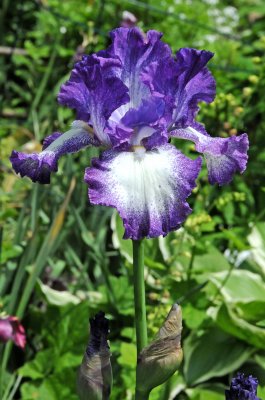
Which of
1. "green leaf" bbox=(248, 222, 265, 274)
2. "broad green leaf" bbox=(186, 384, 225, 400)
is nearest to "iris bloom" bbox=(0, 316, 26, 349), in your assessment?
"broad green leaf" bbox=(186, 384, 225, 400)

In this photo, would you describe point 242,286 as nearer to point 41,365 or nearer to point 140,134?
point 41,365

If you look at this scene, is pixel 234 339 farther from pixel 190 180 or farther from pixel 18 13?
pixel 18 13

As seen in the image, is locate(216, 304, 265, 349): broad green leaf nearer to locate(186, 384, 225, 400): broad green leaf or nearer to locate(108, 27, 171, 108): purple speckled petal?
locate(186, 384, 225, 400): broad green leaf

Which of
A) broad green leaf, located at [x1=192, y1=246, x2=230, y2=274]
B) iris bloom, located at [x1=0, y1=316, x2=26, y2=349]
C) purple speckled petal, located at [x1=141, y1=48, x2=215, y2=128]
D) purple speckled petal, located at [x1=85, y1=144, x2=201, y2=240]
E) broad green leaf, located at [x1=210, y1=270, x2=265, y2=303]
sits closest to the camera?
purple speckled petal, located at [x1=85, y1=144, x2=201, y2=240]

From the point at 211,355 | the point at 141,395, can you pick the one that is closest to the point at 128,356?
the point at 211,355

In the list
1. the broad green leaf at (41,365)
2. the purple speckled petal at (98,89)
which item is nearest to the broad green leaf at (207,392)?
the broad green leaf at (41,365)

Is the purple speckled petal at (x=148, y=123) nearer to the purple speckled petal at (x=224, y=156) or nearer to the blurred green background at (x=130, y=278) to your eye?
the purple speckled petal at (x=224, y=156)

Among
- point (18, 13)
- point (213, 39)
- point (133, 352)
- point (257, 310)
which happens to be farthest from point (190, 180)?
point (18, 13)

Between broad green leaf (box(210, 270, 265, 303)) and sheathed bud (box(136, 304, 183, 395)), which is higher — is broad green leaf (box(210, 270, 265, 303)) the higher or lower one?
the lower one
